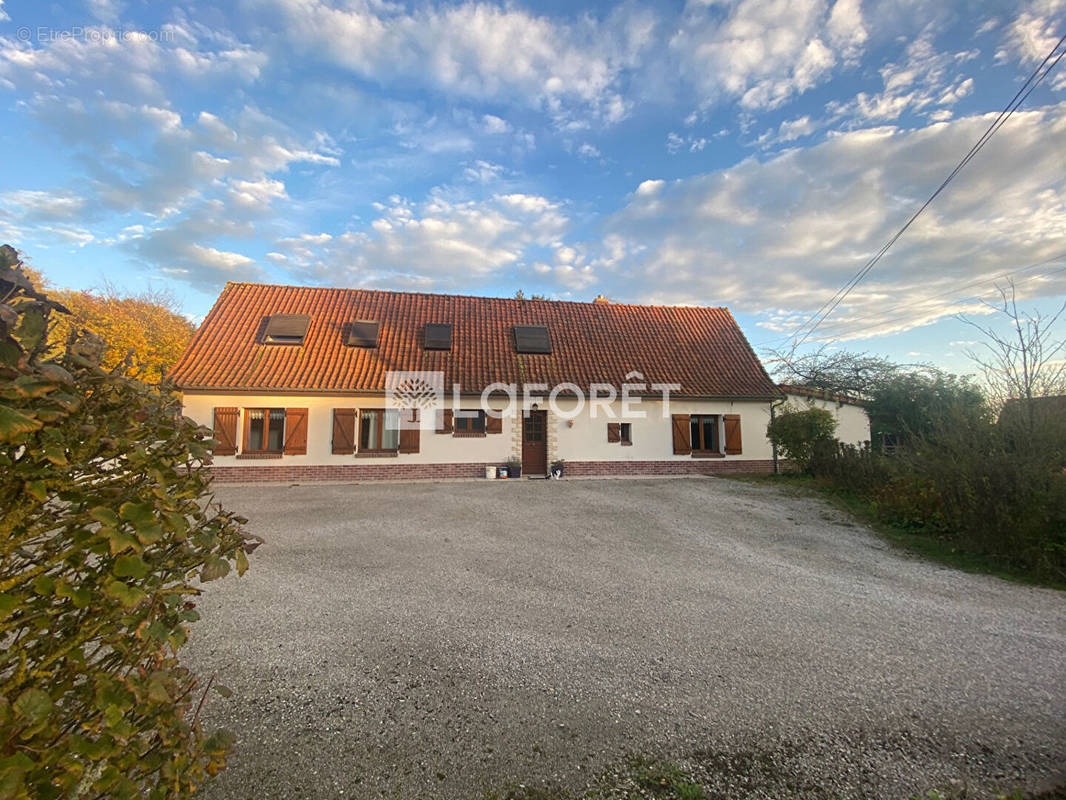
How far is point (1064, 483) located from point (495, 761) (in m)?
7.90

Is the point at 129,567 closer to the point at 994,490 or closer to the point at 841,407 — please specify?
the point at 994,490

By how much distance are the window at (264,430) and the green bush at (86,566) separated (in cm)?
1308

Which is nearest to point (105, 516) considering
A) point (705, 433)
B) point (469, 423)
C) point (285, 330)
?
point (469, 423)

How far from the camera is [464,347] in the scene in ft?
49.8

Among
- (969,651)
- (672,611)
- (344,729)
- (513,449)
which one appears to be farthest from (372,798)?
(513,449)

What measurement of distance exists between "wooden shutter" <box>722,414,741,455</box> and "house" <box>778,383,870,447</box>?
2.20 m

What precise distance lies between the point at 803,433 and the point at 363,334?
43.9ft

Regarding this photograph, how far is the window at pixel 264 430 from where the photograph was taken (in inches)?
511

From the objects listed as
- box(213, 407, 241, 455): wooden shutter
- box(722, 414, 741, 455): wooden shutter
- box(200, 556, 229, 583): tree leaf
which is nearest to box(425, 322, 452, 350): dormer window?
box(213, 407, 241, 455): wooden shutter

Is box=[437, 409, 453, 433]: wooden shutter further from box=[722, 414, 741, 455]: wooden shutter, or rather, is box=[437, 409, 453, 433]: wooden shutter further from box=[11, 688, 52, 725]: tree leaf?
box=[11, 688, 52, 725]: tree leaf

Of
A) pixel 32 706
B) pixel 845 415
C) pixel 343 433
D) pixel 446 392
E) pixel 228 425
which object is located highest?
pixel 446 392

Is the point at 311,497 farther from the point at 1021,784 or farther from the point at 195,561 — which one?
the point at 1021,784

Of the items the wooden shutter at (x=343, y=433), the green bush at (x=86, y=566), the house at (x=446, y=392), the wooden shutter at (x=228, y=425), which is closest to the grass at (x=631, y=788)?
the green bush at (x=86, y=566)

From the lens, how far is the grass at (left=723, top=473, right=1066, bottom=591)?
6.14 meters
